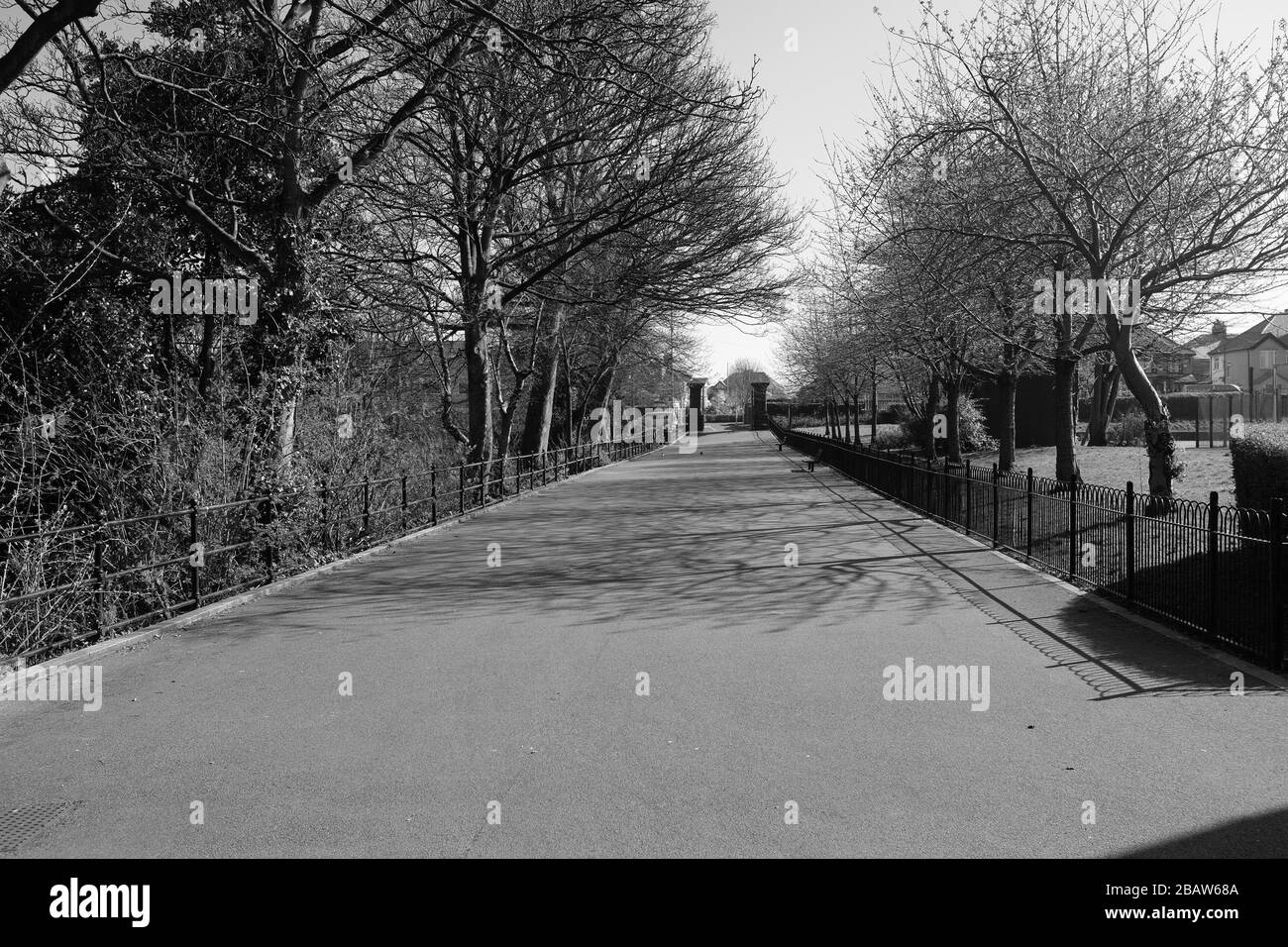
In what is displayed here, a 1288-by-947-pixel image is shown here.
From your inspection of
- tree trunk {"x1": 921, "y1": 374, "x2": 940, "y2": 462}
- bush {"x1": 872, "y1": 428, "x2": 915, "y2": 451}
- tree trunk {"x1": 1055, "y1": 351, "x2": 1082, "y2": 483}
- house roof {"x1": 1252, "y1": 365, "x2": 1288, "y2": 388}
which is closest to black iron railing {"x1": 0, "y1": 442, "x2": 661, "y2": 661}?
tree trunk {"x1": 1055, "y1": 351, "x2": 1082, "y2": 483}

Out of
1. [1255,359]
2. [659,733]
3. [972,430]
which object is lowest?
[659,733]

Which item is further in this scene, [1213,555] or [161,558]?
[161,558]

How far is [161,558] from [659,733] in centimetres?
714

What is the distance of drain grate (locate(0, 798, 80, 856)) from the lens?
456 centimetres

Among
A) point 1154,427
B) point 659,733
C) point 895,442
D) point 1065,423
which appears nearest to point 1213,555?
point 659,733

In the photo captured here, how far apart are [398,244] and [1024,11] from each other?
1359cm

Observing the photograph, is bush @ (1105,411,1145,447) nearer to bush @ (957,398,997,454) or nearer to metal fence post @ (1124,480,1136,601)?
bush @ (957,398,997,454)

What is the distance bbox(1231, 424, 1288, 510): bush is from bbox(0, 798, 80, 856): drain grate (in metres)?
11.7

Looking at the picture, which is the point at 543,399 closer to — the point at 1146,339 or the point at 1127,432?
the point at 1146,339

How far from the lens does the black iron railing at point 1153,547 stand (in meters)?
8.11

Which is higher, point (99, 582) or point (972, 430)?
point (972, 430)

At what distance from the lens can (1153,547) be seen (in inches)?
398

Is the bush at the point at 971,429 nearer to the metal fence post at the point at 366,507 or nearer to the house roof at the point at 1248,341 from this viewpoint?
the metal fence post at the point at 366,507

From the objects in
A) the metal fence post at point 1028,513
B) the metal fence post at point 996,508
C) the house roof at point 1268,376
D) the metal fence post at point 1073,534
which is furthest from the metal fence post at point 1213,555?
the house roof at point 1268,376
